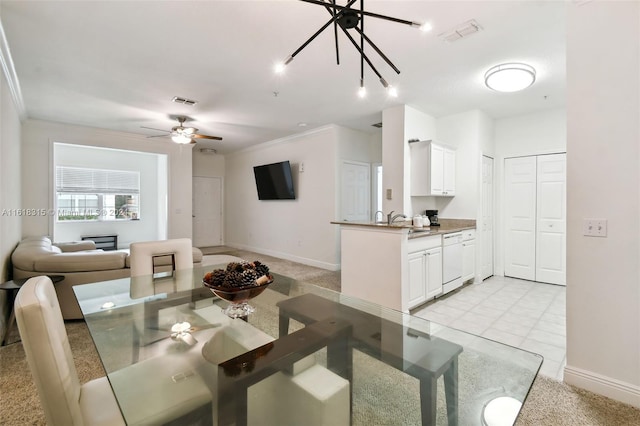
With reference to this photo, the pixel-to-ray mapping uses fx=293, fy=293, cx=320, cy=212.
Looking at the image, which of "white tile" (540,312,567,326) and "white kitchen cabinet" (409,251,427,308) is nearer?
"white tile" (540,312,567,326)

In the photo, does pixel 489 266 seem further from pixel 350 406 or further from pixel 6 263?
pixel 6 263

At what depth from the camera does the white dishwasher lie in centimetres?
374

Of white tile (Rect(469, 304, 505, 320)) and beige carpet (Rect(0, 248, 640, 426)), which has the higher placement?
white tile (Rect(469, 304, 505, 320))

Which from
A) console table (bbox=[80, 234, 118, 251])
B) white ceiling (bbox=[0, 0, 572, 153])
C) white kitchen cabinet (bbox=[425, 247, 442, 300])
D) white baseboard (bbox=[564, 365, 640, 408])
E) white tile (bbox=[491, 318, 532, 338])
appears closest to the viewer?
white baseboard (bbox=[564, 365, 640, 408])

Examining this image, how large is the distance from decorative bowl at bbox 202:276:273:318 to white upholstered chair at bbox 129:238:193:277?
3.52 ft

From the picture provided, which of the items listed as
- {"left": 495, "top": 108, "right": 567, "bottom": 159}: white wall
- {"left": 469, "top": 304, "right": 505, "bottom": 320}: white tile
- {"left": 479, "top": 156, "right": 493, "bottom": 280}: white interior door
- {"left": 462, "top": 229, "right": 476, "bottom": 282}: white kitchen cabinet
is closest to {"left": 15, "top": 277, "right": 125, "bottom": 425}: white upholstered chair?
{"left": 469, "top": 304, "right": 505, "bottom": 320}: white tile

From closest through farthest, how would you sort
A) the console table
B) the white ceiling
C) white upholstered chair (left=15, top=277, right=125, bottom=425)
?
white upholstered chair (left=15, top=277, right=125, bottom=425) → the white ceiling → the console table

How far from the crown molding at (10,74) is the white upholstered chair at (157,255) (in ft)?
7.02

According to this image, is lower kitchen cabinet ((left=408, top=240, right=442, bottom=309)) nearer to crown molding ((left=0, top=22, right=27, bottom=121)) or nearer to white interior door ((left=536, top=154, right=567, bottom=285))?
white interior door ((left=536, top=154, right=567, bottom=285))

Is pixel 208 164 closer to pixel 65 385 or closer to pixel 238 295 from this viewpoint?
pixel 238 295

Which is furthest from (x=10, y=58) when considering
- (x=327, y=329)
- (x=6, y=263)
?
(x=327, y=329)

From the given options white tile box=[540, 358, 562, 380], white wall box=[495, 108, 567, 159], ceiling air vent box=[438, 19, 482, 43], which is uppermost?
ceiling air vent box=[438, 19, 482, 43]

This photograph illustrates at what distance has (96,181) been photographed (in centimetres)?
720

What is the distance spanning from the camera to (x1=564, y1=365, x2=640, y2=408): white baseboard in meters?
1.76
